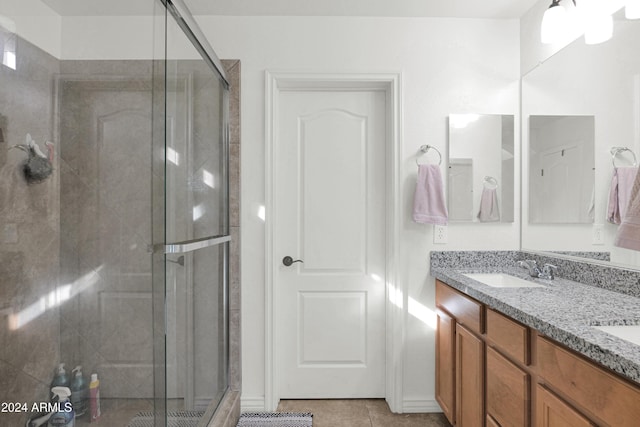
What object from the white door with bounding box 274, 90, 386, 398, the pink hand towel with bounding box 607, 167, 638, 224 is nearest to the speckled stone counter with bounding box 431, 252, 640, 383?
the pink hand towel with bounding box 607, 167, 638, 224

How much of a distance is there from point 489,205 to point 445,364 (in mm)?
1007

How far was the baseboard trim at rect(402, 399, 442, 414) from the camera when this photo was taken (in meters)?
2.28

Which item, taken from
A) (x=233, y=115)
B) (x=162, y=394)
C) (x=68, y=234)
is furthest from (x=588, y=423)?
(x=233, y=115)

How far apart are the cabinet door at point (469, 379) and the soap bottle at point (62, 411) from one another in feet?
5.18

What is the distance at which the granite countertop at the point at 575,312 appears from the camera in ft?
2.97

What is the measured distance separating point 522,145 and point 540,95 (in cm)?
31

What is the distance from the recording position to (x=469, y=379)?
1.76 m

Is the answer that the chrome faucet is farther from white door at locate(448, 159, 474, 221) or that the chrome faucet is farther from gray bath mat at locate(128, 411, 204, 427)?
gray bath mat at locate(128, 411, 204, 427)

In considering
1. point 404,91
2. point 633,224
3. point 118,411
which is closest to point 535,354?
point 633,224

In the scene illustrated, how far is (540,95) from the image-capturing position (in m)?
2.13

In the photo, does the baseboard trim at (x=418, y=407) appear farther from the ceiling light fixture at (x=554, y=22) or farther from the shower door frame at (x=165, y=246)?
the ceiling light fixture at (x=554, y=22)

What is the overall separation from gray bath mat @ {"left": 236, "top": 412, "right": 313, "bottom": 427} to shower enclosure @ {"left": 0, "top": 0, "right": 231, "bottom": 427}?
69 centimetres

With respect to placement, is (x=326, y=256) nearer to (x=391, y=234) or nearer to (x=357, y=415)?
(x=391, y=234)

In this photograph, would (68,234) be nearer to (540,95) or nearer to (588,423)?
(588,423)
